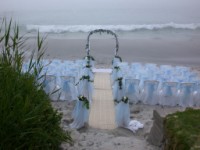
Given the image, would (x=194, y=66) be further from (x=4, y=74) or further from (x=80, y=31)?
(x=80, y=31)

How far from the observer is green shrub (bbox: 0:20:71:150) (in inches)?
132

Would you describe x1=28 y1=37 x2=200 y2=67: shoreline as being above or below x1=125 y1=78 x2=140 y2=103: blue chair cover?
above

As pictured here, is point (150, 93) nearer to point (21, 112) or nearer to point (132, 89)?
point (132, 89)

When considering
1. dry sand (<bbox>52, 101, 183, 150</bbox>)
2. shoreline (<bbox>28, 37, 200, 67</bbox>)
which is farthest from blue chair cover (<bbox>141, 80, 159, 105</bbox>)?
shoreline (<bbox>28, 37, 200, 67</bbox>)

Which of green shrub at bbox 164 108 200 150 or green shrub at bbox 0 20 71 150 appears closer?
green shrub at bbox 0 20 71 150

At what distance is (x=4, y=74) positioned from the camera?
147 inches

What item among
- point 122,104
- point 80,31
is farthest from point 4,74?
point 80,31

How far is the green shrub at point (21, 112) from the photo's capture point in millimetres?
3346

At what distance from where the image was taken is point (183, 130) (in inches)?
160

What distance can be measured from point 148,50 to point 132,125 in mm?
11191

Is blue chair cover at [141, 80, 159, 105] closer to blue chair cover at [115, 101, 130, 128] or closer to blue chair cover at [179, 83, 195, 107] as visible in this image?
blue chair cover at [179, 83, 195, 107]

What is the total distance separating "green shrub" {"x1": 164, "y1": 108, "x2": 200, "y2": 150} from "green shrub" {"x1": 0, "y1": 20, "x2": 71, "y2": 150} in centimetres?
137

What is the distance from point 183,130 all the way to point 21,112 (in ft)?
6.46

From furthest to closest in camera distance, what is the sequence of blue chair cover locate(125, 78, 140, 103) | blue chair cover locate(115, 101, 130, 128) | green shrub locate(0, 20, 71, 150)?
blue chair cover locate(125, 78, 140, 103), blue chair cover locate(115, 101, 130, 128), green shrub locate(0, 20, 71, 150)
